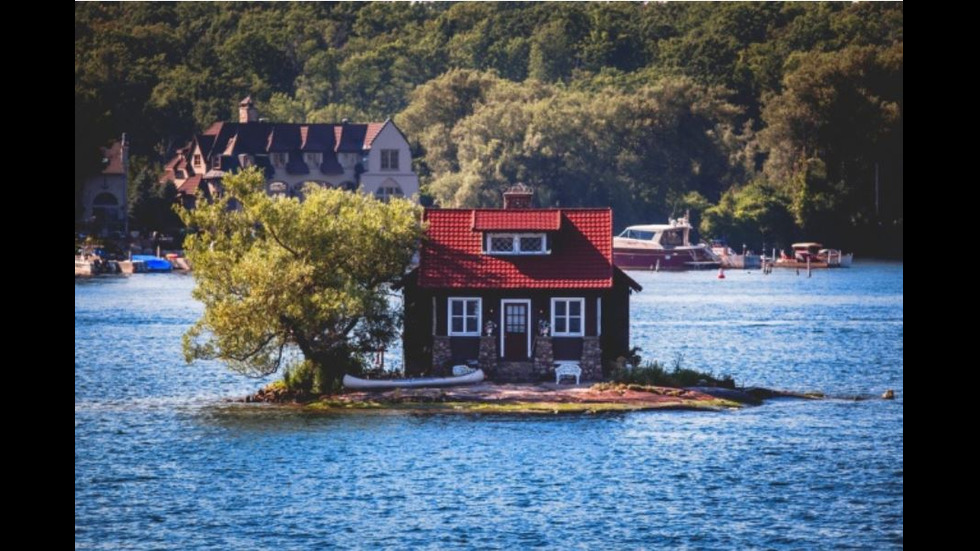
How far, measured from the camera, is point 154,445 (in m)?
51.7

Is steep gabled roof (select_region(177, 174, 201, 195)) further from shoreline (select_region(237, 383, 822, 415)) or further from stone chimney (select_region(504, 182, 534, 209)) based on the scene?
shoreline (select_region(237, 383, 822, 415))

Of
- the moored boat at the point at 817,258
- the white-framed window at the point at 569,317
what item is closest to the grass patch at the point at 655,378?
the white-framed window at the point at 569,317

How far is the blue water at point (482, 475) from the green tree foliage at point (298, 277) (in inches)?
103

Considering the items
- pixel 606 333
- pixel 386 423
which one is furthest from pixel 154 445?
pixel 606 333

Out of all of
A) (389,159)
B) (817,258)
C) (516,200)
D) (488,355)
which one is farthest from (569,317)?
(389,159)

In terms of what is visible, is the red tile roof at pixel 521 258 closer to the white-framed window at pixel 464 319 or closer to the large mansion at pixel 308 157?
the white-framed window at pixel 464 319

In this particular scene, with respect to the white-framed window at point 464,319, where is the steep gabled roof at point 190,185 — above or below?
above

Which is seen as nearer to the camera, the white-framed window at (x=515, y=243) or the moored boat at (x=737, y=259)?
the white-framed window at (x=515, y=243)

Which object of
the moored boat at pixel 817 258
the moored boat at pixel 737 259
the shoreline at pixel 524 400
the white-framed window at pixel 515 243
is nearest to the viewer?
the shoreline at pixel 524 400

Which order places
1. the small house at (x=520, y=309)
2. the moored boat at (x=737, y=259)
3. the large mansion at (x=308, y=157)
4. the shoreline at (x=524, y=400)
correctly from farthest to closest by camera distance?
the large mansion at (x=308, y=157)
the moored boat at (x=737, y=259)
the small house at (x=520, y=309)
the shoreline at (x=524, y=400)

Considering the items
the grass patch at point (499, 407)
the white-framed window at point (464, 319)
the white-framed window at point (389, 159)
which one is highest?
the white-framed window at point (389, 159)

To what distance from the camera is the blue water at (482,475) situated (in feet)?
128

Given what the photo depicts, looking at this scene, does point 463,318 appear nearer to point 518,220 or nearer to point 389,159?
point 518,220
